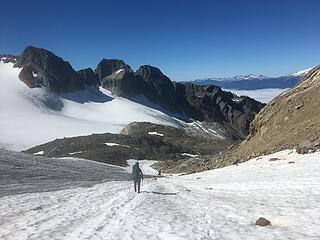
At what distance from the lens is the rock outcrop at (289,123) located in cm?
4253

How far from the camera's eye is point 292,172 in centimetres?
3066

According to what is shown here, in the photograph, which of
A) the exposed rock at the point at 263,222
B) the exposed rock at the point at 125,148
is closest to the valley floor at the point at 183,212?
the exposed rock at the point at 263,222

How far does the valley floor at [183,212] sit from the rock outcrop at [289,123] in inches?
372

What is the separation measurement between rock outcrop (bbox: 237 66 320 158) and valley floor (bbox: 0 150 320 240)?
9.45 m

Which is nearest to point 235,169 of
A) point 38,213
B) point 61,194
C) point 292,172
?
point 292,172

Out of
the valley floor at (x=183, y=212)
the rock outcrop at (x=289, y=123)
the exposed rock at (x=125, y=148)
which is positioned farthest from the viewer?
the exposed rock at (x=125, y=148)

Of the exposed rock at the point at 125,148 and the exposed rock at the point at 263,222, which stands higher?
the exposed rock at the point at 125,148

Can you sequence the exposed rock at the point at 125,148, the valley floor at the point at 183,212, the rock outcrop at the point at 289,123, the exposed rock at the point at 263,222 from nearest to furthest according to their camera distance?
the valley floor at the point at 183,212, the exposed rock at the point at 263,222, the rock outcrop at the point at 289,123, the exposed rock at the point at 125,148

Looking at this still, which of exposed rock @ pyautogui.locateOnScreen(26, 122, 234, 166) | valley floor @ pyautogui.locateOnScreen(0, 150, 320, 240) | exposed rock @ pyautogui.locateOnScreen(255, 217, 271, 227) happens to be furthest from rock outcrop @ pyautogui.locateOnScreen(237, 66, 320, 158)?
exposed rock @ pyautogui.locateOnScreen(26, 122, 234, 166)

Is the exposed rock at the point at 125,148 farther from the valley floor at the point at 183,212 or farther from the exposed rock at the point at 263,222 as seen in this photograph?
the exposed rock at the point at 263,222

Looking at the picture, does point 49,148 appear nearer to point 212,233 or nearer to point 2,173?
point 2,173

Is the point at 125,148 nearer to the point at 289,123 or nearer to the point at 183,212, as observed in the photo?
the point at 289,123

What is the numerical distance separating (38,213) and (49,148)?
123641 millimetres

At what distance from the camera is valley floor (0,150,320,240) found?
54.6 feet
